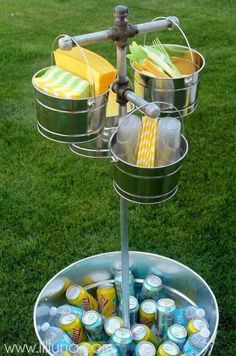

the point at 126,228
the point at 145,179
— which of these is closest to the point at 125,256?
the point at 126,228

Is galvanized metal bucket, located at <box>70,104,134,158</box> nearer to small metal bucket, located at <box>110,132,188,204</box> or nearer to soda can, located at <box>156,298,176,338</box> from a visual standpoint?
small metal bucket, located at <box>110,132,188,204</box>

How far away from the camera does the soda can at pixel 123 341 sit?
1529mm

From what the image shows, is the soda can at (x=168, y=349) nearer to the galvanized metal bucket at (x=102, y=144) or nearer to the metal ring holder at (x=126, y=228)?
the metal ring holder at (x=126, y=228)

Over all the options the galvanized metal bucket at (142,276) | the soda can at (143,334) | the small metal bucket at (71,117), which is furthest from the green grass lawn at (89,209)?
the small metal bucket at (71,117)

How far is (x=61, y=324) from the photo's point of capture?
64.4 inches

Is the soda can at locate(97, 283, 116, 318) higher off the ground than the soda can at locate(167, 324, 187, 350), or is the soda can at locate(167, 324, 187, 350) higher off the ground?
the soda can at locate(167, 324, 187, 350)

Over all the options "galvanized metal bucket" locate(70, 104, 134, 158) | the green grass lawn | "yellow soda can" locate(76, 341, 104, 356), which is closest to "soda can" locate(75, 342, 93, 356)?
"yellow soda can" locate(76, 341, 104, 356)

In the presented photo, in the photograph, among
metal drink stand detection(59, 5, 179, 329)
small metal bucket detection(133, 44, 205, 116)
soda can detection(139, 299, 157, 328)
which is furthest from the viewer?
soda can detection(139, 299, 157, 328)

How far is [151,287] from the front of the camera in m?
1.75

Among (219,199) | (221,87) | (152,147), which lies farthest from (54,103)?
(221,87)

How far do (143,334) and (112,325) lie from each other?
105 millimetres

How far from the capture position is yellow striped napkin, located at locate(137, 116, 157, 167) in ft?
3.68

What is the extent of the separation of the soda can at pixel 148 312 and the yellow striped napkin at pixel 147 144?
749 mm

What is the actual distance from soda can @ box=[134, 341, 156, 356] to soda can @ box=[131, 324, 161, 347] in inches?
1.7
